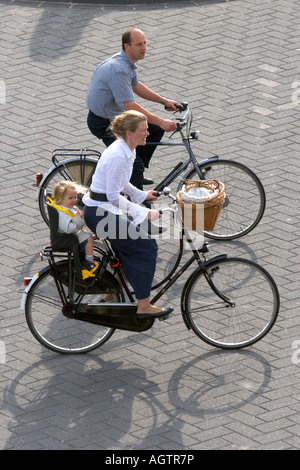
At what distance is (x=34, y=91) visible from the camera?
1183 centimetres

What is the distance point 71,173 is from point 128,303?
1.91 metres

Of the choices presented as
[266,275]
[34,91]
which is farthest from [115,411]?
[34,91]

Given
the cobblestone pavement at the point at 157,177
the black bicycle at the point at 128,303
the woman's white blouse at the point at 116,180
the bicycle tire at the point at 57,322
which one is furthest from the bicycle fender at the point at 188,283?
the woman's white blouse at the point at 116,180

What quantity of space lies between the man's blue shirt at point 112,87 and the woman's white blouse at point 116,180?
142cm

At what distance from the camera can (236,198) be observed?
983 cm

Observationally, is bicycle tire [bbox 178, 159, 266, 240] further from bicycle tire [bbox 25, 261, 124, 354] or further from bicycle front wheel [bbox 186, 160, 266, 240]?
bicycle tire [bbox 25, 261, 124, 354]

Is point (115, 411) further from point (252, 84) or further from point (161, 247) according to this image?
point (252, 84)

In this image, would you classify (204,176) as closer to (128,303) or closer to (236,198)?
(236,198)

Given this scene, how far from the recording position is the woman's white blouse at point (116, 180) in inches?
295

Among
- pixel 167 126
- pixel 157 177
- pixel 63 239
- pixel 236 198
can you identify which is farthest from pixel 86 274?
pixel 157 177

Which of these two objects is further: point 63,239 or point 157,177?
point 157,177

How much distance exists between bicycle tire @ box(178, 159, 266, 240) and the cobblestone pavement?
14 centimetres

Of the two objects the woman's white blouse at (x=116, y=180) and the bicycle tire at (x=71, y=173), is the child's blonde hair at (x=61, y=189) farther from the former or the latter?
the bicycle tire at (x=71, y=173)

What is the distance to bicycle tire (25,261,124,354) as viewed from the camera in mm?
7859
